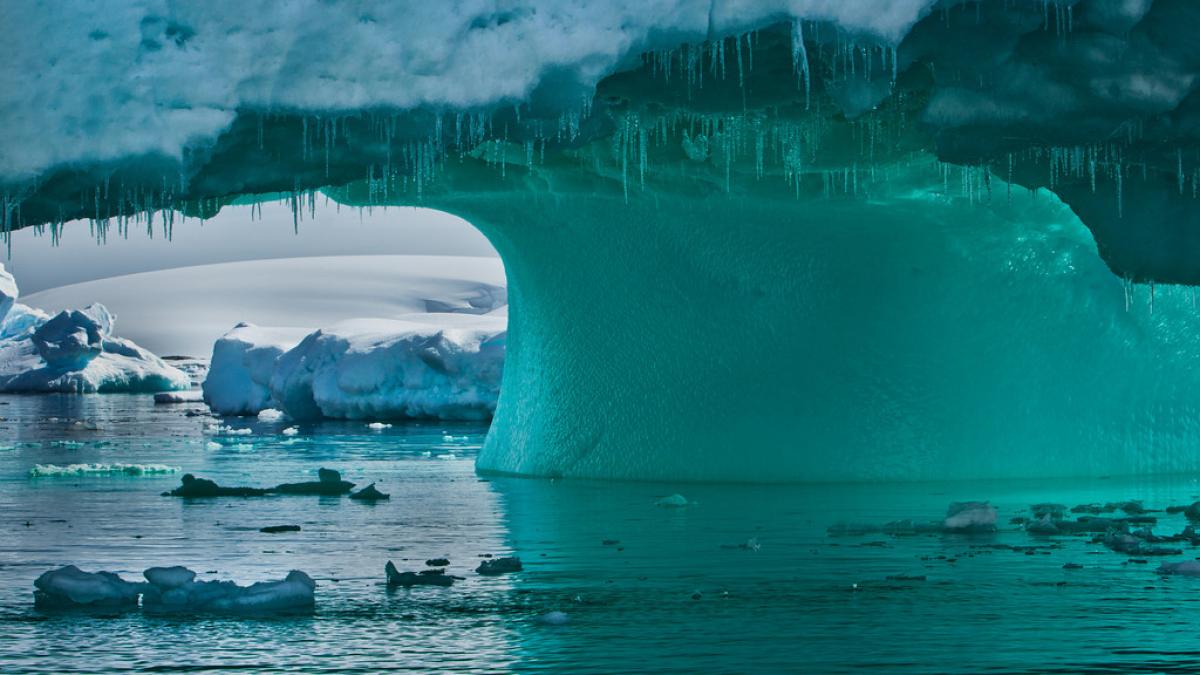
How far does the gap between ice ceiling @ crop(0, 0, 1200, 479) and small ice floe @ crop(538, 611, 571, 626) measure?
2.58 m

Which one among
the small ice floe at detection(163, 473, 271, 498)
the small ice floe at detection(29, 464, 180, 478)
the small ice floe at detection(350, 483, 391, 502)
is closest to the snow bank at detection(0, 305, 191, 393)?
the small ice floe at detection(29, 464, 180, 478)

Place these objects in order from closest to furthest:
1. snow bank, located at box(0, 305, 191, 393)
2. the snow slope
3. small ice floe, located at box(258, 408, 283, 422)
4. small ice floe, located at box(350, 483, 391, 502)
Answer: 1. small ice floe, located at box(350, 483, 391, 502)
2. small ice floe, located at box(258, 408, 283, 422)
3. snow bank, located at box(0, 305, 191, 393)
4. the snow slope

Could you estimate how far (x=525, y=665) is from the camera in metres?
6.82

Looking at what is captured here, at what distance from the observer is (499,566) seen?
9469mm

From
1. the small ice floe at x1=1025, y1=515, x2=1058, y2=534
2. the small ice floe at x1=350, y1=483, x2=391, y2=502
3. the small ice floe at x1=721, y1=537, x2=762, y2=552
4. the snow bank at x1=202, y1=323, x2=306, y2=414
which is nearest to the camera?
the small ice floe at x1=721, y1=537, x2=762, y2=552

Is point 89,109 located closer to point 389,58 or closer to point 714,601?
point 389,58

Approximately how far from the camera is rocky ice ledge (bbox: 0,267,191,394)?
53.4 m

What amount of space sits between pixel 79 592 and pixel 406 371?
909 inches

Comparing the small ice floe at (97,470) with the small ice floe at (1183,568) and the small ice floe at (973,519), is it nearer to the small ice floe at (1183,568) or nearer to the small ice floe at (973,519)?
the small ice floe at (973,519)

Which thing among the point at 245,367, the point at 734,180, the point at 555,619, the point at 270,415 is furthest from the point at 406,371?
the point at 555,619

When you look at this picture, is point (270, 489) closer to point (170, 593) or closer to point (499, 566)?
point (499, 566)

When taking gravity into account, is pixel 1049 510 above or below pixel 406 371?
below

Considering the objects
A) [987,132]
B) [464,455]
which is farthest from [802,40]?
[464,455]

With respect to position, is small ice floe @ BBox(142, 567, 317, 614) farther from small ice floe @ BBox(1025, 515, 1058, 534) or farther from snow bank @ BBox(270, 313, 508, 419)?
snow bank @ BBox(270, 313, 508, 419)
